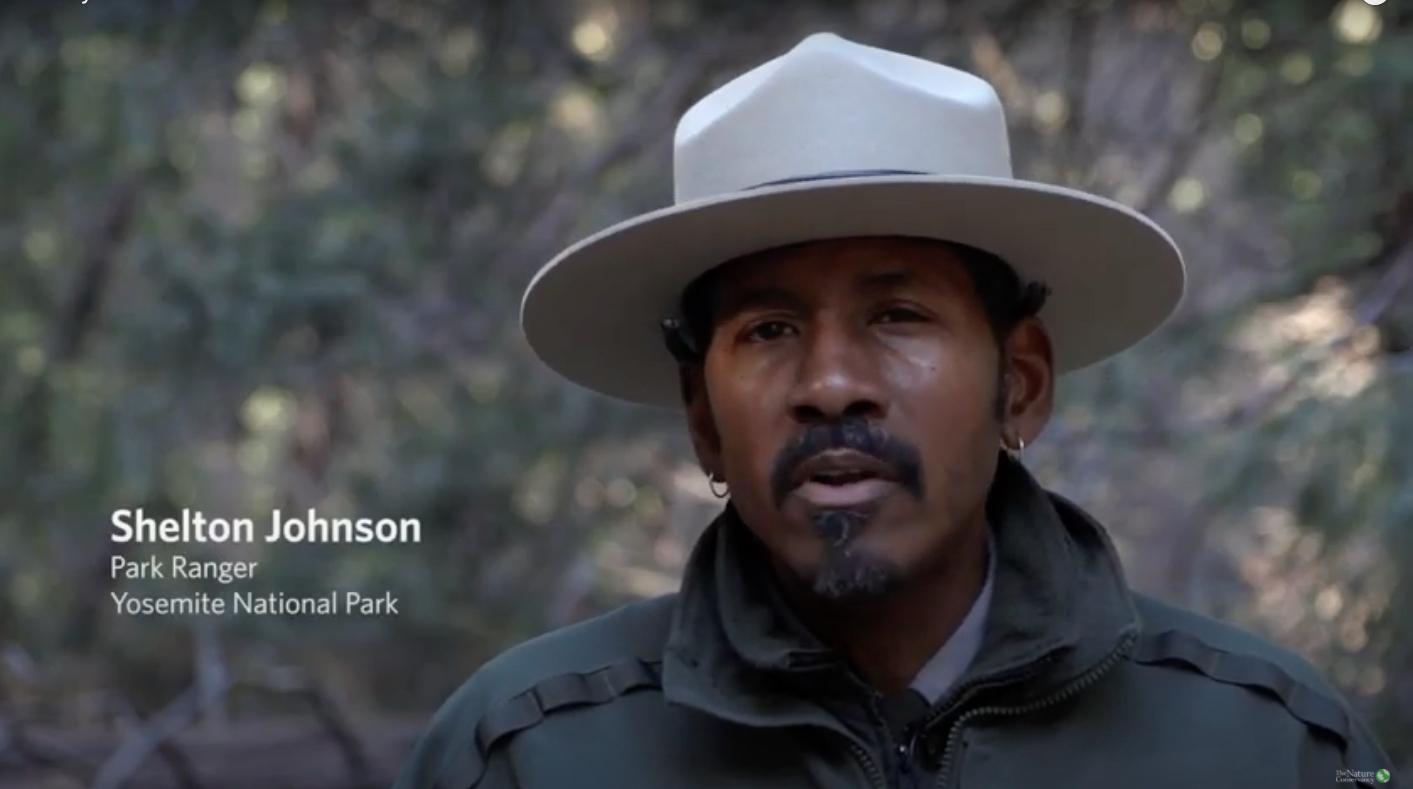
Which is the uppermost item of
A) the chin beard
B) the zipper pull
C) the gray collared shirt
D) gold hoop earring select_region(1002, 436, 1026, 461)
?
gold hoop earring select_region(1002, 436, 1026, 461)

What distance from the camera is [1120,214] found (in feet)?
6.18

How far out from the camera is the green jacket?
5.70 feet

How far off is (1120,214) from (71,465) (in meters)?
3.20

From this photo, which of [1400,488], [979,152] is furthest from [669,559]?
[979,152]

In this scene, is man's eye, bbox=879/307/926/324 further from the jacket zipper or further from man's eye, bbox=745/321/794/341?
the jacket zipper

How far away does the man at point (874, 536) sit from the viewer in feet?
5.74

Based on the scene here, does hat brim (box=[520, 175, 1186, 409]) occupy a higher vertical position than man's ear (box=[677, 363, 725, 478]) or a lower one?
higher

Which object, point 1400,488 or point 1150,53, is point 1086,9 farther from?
point 1400,488

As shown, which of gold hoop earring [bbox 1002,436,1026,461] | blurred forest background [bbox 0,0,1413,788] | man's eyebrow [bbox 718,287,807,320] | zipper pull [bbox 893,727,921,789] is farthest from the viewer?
blurred forest background [bbox 0,0,1413,788]

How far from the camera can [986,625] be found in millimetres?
1850

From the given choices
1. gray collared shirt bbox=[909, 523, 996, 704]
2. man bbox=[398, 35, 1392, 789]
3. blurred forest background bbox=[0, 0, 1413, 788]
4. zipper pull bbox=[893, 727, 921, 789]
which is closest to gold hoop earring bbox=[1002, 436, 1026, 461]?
man bbox=[398, 35, 1392, 789]

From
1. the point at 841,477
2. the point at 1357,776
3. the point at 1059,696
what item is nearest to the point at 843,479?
the point at 841,477

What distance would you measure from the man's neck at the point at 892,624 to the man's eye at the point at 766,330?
214 millimetres

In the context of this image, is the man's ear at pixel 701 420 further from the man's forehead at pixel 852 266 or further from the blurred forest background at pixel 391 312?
the blurred forest background at pixel 391 312
